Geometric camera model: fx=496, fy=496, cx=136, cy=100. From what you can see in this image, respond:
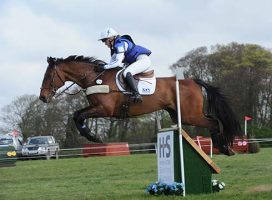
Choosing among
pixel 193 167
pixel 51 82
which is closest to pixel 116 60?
pixel 51 82

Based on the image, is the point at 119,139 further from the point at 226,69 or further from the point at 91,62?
the point at 91,62

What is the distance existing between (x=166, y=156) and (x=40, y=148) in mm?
22802

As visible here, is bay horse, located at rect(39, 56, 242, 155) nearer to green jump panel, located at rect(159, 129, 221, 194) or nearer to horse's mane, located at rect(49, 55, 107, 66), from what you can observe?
horse's mane, located at rect(49, 55, 107, 66)

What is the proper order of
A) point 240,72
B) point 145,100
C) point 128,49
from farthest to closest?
point 240,72 < point 128,49 < point 145,100

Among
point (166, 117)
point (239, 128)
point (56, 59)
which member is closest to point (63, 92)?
point (56, 59)

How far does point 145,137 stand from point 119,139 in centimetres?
308

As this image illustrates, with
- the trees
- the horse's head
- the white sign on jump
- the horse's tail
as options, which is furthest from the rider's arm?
the trees

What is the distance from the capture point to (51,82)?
8938 mm

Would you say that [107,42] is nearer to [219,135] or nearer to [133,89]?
[133,89]

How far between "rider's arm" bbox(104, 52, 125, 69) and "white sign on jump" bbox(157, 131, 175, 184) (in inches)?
57.5

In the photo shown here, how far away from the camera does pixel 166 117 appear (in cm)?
4566

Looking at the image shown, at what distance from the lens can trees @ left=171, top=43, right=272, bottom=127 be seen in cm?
4797

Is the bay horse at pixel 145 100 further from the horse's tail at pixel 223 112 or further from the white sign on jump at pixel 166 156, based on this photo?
the white sign on jump at pixel 166 156

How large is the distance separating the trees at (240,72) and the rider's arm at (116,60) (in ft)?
124
